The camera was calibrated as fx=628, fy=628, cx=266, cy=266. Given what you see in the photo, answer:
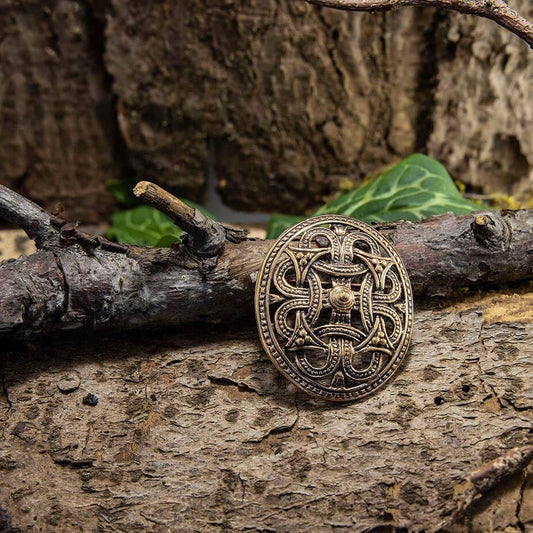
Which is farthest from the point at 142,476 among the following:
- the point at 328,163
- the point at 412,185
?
the point at 328,163

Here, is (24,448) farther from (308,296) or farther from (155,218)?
(155,218)

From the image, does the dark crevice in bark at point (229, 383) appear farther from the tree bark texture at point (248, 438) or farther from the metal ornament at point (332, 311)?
the metal ornament at point (332, 311)

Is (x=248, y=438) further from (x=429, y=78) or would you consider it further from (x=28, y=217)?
(x=429, y=78)

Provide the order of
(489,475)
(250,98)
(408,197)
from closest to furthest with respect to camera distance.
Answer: (489,475) < (408,197) < (250,98)

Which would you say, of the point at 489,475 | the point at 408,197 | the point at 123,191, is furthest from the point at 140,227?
the point at 489,475

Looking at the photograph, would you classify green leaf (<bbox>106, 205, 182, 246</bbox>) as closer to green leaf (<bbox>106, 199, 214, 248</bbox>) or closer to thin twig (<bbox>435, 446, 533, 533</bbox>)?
green leaf (<bbox>106, 199, 214, 248</bbox>)

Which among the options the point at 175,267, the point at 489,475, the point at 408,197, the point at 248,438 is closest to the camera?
the point at 489,475
